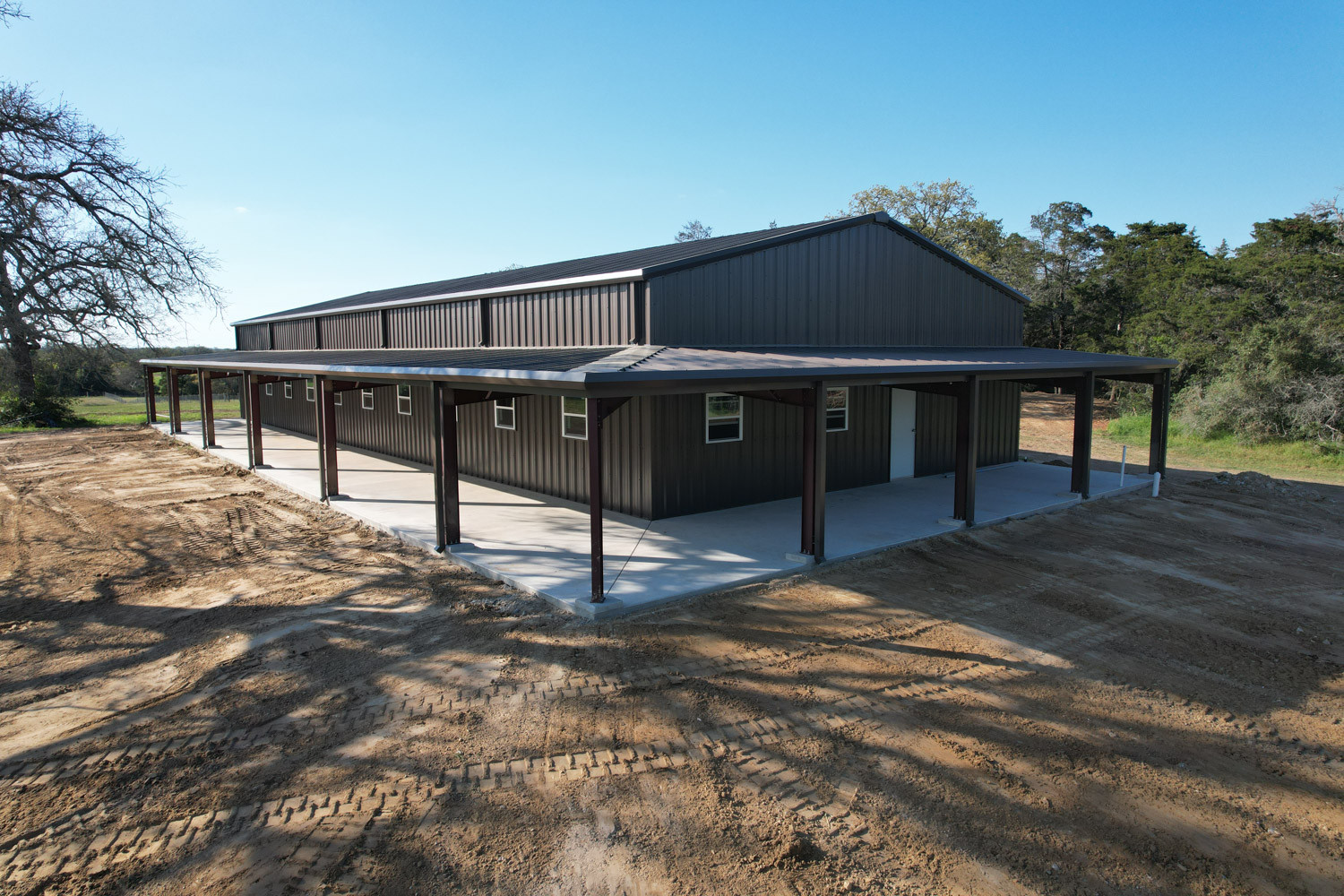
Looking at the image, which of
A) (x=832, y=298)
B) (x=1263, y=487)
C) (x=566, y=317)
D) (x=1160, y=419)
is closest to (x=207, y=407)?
(x=566, y=317)

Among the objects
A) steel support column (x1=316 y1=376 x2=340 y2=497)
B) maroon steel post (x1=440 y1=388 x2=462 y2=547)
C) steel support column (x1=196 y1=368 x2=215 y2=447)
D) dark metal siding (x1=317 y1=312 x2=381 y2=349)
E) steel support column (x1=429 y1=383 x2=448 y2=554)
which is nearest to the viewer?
steel support column (x1=429 y1=383 x2=448 y2=554)

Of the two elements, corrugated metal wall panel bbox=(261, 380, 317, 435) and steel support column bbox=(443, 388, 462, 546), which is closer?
steel support column bbox=(443, 388, 462, 546)

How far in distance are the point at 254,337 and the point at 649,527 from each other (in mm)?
25236

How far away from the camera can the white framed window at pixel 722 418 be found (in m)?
10.6

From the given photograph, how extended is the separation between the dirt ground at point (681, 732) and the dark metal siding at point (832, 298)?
4.33 metres

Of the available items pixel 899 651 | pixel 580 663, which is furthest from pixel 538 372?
pixel 899 651

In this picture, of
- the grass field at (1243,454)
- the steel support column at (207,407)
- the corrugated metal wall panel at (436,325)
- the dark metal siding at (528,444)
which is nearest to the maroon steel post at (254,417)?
the dark metal siding at (528,444)

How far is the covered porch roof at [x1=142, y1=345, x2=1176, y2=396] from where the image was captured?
271 inches

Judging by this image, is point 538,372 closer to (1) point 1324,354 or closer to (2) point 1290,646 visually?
(2) point 1290,646

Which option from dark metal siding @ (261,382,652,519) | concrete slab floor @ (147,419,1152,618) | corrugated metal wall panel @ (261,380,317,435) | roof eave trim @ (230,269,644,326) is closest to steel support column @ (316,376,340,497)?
concrete slab floor @ (147,419,1152,618)

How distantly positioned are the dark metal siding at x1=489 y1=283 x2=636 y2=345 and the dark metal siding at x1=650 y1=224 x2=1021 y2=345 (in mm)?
691

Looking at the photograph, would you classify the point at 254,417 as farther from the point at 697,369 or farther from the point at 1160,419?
the point at 1160,419

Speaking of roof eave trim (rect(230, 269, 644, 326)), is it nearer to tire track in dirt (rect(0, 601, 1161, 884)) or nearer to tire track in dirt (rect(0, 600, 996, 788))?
tire track in dirt (rect(0, 600, 996, 788))

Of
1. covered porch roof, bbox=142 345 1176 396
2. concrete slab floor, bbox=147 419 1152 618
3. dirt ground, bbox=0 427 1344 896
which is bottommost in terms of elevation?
dirt ground, bbox=0 427 1344 896
